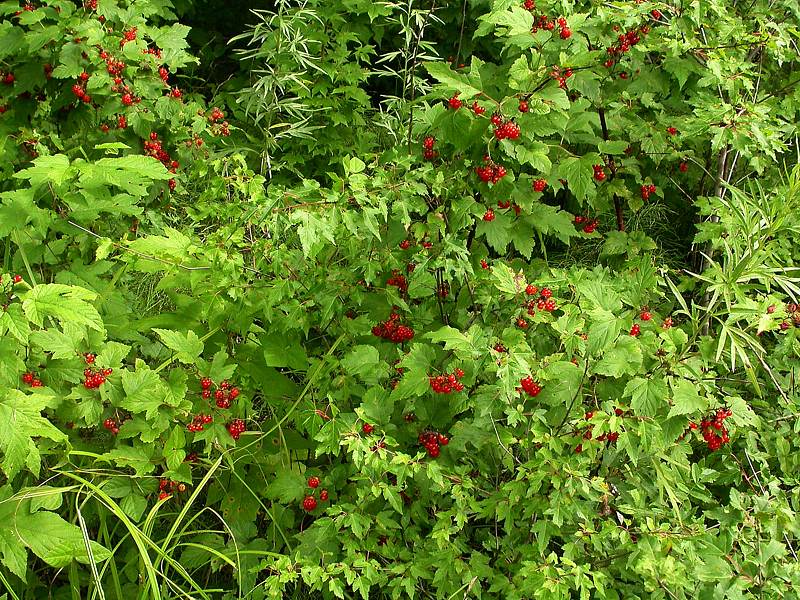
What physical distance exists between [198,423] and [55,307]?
1.72 ft

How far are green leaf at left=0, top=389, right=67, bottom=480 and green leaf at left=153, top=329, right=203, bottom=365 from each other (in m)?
0.41

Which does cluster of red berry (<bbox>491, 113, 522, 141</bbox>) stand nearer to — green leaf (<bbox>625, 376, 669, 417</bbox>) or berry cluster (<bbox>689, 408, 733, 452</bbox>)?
green leaf (<bbox>625, 376, 669, 417</bbox>)

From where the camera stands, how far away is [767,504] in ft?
6.68

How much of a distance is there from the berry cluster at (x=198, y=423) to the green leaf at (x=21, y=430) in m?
0.38

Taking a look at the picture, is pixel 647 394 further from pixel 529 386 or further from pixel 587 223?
pixel 587 223

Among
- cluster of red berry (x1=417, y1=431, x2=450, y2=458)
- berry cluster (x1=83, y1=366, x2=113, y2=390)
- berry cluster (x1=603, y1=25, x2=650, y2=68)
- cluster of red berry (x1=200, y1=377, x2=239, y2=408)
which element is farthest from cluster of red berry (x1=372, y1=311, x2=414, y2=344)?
berry cluster (x1=603, y1=25, x2=650, y2=68)

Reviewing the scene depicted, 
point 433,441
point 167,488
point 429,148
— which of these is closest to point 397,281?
point 429,148

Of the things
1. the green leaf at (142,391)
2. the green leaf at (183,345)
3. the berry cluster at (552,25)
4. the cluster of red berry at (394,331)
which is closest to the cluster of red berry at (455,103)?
the berry cluster at (552,25)

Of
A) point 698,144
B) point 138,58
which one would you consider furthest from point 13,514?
point 698,144

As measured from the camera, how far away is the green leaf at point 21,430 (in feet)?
6.34

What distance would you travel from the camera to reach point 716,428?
2.16m

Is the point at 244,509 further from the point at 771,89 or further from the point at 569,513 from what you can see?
the point at 771,89

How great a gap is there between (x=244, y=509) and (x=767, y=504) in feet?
4.83

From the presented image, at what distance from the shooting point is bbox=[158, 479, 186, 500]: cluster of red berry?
2293mm
